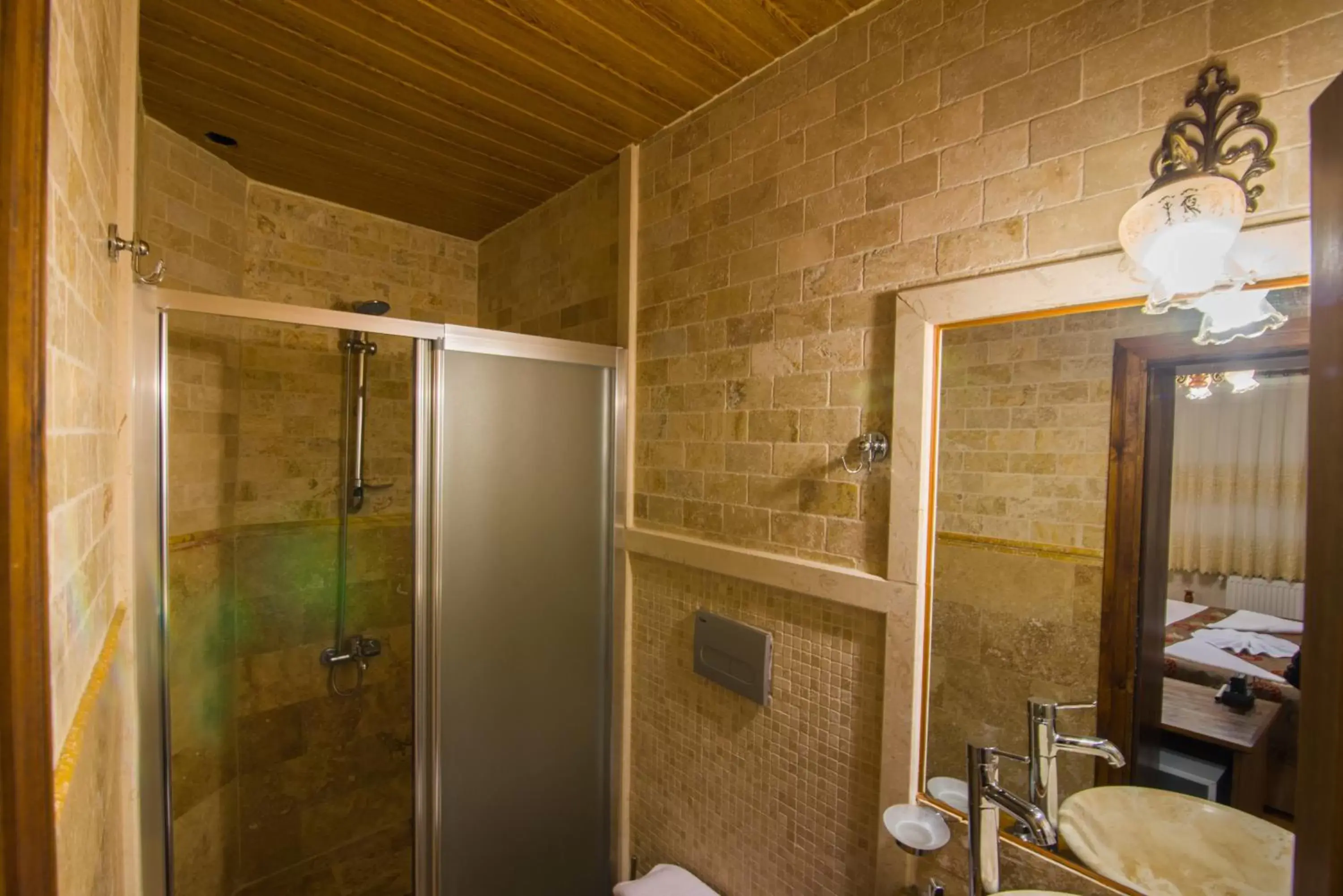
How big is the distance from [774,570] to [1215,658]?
825 millimetres

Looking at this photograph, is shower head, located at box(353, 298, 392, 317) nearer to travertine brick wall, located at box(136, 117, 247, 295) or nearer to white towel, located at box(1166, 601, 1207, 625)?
travertine brick wall, located at box(136, 117, 247, 295)

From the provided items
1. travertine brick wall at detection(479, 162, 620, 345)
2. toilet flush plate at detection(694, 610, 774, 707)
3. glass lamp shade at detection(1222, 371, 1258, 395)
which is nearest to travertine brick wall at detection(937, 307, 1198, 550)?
glass lamp shade at detection(1222, 371, 1258, 395)

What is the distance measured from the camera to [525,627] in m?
1.77

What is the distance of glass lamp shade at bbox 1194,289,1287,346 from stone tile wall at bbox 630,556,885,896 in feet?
2.56

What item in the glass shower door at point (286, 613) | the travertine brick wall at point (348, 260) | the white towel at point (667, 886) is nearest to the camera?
the white towel at point (667, 886)

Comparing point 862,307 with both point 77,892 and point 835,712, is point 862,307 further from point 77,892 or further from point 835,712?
point 77,892

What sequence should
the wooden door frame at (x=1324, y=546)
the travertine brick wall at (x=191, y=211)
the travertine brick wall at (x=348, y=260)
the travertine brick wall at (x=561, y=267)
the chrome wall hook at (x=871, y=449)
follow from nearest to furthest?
1. the wooden door frame at (x=1324, y=546)
2. the chrome wall hook at (x=871, y=449)
3. the travertine brick wall at (x=191, y=211)
4. the travertine brick wall at (x=561, y=267)
5. the travertine brick wall at (x=348, y=260)

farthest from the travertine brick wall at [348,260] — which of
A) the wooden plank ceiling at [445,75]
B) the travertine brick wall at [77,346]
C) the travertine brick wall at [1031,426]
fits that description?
the travertine brick wall at [1031,426]

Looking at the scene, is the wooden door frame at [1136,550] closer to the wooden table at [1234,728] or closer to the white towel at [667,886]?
the wooden table at [1234,728]

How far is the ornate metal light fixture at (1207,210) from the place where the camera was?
2.77 feet

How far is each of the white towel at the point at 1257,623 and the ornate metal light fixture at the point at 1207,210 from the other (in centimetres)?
43

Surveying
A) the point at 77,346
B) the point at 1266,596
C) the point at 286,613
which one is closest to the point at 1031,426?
the point at 1266,596

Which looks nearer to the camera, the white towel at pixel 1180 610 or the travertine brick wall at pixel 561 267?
the white towel at pixel 1180 610

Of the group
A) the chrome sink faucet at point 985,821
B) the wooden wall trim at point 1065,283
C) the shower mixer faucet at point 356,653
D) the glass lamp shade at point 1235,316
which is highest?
the wooden wall trim at point 1065,283
